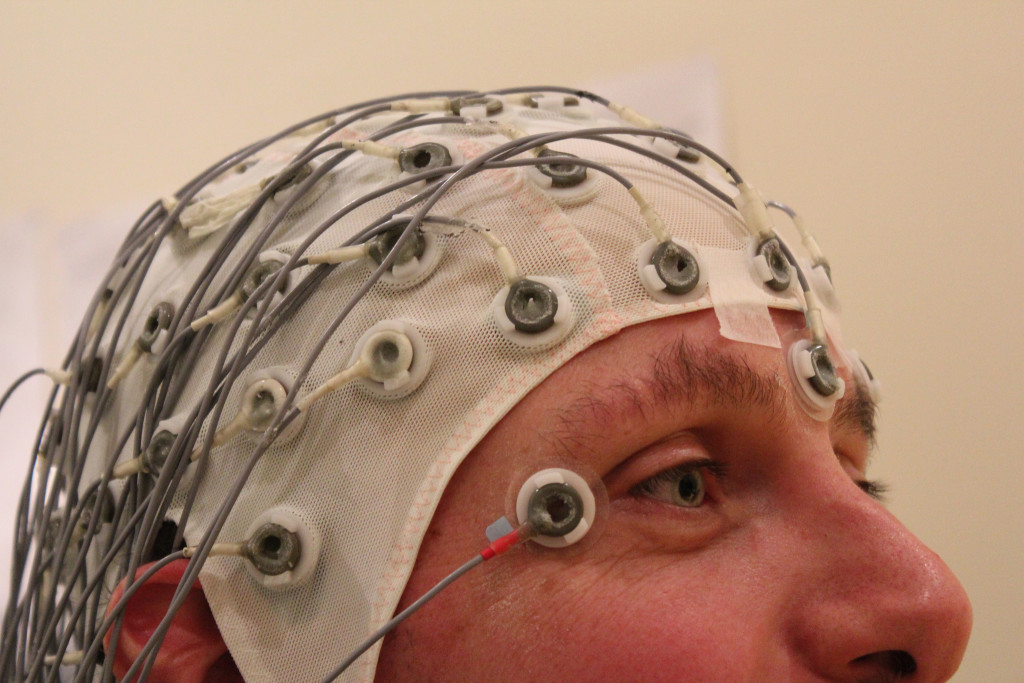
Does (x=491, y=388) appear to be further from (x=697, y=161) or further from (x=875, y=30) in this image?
(x=875, y=30)

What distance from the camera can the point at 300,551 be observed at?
2.13 feet

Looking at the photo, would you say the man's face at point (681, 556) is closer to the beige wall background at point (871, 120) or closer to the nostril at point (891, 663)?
the nostril at point (891, 663)

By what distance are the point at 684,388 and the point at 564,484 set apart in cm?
13

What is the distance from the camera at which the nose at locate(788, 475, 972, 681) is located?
615 millimetres

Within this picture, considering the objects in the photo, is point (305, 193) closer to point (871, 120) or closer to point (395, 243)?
point (395, 243)

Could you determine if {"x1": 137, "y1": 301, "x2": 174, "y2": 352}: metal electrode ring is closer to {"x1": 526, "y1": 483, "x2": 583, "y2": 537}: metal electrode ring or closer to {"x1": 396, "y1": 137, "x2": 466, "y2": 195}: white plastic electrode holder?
{"x1": 396, "y1": 137, "x2": 466, "y2": 195}: white plastic electrode holder

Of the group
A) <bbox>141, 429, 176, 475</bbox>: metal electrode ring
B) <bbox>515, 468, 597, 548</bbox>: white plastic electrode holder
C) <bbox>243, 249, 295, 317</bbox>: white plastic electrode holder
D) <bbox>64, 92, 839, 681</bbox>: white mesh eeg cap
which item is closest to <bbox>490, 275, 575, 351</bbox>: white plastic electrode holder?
<bbox>64, 92, 839, 681</bbox>: white mesh eeg cap

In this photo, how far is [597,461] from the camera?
24.9 inches

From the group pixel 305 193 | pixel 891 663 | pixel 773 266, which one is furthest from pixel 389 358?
pixel 891 663

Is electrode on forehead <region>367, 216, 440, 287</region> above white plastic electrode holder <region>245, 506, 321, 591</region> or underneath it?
above

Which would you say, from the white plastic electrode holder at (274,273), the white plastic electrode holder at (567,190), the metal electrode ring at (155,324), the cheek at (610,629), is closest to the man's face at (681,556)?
the cheek at (610,629)

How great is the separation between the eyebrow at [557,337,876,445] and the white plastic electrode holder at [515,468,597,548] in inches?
1.5

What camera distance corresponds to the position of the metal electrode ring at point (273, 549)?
65cm

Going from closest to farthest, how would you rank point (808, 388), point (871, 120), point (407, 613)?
1. point (407, 613)
2. point (808, 388)
3. point (871, 120)
